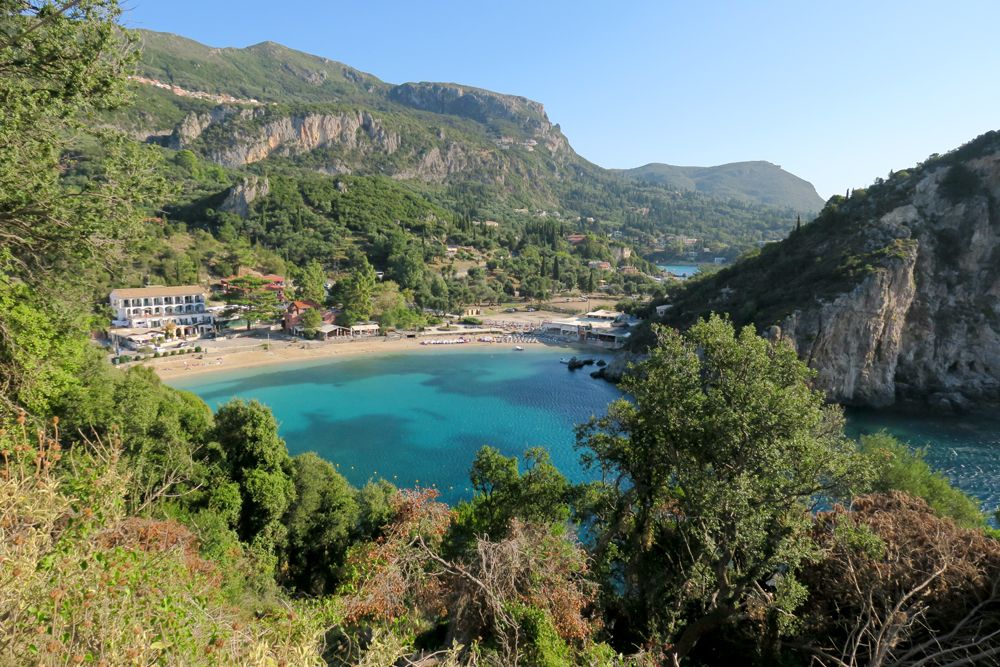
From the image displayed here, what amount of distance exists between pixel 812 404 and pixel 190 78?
561 feet

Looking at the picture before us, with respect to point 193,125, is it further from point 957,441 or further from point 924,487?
point 957,441

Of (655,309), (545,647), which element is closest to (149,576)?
(545,647)

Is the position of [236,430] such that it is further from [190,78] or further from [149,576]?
[190,78]

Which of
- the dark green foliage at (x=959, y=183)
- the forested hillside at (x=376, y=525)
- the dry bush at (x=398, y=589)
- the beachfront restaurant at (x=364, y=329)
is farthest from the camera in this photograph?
the beachfront restaurant at (x=364, y=329)

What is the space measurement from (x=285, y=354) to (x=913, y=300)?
42.5m

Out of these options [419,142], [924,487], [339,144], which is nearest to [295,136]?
[339,144]

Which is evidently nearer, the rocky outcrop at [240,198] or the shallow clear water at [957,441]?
the shallow clear water at [957,441]

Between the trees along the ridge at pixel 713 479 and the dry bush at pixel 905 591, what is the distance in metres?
0.62

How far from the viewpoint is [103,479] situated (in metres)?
3.59

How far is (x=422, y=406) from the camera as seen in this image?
1105 inches

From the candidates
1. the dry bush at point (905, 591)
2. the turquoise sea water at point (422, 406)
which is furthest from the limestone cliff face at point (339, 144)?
the dry bush at point (905, 591)

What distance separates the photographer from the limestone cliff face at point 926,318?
27172mm

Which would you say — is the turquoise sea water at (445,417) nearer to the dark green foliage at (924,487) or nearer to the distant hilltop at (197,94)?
the dark green foliage at (924,487)

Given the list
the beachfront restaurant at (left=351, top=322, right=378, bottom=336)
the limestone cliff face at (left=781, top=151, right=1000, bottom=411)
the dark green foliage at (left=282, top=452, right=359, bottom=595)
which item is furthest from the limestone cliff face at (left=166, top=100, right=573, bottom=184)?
the dark green foliage at (left=282, top=452, right=359, bottom=595)
